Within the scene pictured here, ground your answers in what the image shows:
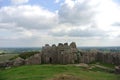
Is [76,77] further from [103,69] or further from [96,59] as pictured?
[96,59]

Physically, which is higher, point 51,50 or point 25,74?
point 51,50

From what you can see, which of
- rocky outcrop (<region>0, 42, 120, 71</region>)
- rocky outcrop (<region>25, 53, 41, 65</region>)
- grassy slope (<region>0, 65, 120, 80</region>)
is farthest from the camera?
rocky outcrop (<region>0, 42, 120, 71</region>)

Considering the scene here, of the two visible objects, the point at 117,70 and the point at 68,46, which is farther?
the point at 68,46

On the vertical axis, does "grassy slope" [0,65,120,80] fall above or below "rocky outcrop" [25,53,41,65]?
below

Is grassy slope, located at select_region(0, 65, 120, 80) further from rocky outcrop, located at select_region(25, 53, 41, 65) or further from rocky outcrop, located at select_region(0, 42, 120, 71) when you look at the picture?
rocky outcrop, located at select_region(0, 42, 120, 71)

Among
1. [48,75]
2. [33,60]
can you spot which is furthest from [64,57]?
[48,75]

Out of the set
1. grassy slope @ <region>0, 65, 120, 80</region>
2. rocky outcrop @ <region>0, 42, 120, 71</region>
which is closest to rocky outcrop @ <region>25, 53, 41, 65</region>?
rocky outcrop @ <region>0, 42, 120, 71</region>

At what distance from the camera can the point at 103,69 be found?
62719 mm

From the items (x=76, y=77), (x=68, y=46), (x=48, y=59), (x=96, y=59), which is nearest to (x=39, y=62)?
(x=48, y=59)

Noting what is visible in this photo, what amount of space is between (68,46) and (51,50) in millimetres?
5503

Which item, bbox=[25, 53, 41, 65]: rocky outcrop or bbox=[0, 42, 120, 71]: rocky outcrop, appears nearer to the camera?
bbox=[25, 53, 41, 65]: rocky outcrop

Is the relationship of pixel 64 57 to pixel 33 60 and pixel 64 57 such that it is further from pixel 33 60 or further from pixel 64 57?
pixel 33 60

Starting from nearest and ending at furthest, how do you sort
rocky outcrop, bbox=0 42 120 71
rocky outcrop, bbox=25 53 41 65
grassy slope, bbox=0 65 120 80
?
grassy slope, bbox=0 65 120 80, rocky outcrop, bbox=25 53 41 65, rocky outcrop, bbox=0 42 120 71

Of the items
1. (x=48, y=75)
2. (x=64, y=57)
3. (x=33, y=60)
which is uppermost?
(x=64, y=57)
